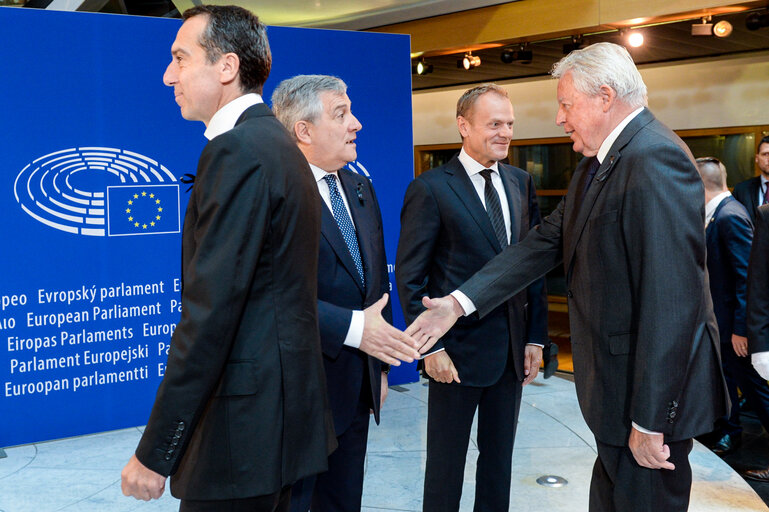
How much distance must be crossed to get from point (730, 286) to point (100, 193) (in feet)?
12.8

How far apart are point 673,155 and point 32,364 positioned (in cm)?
390

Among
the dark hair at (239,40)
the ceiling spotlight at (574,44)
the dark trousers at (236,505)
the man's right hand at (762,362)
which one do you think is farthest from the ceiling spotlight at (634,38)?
the dark trousers at (236,505)

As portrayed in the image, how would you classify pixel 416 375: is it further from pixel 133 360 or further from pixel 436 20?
pixel 436 20

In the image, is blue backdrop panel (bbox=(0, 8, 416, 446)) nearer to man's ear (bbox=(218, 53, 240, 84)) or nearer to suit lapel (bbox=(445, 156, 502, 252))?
suit lapel (bbox=(445, 156, 502, 252))

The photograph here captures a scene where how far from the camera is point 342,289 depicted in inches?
96.5

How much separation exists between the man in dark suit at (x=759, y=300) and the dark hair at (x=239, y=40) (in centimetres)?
246

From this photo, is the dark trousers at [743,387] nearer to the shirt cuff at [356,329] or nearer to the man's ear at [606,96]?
the man's ear at [606,96]

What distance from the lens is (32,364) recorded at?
4574 millimetres

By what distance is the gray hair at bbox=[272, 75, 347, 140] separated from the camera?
248cm

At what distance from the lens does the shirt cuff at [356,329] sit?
2.25 metres

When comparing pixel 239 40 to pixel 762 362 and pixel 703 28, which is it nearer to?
pixel 762 362

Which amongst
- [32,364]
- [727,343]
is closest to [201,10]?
[32,364]

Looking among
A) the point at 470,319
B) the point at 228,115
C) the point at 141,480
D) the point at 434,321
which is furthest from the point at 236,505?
the point at 470,319

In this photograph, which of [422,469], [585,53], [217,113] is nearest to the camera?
[217,113]
